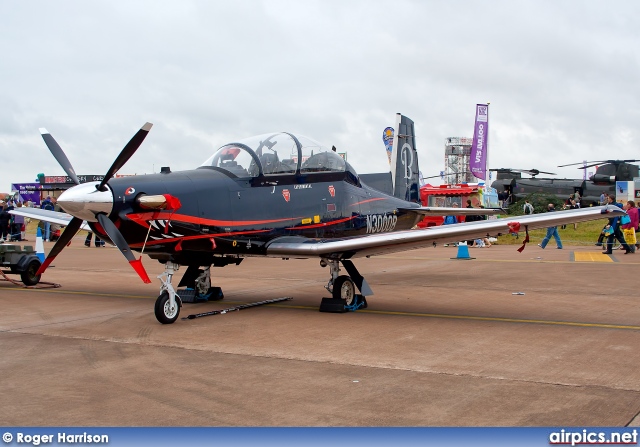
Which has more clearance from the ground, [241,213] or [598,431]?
[241,213]

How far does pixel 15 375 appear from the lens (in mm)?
5980

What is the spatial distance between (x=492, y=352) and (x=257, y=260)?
1413cm

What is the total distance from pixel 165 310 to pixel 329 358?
2988 mm

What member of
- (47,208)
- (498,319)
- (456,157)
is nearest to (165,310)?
(498,319)

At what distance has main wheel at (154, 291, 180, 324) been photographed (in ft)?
28.4

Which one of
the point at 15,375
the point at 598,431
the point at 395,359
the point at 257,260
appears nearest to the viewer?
the point at 598,431

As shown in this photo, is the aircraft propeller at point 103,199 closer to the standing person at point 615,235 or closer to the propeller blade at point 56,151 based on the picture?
the propeller blade at point 56,151

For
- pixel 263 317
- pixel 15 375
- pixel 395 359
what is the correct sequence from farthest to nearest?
1. pixel 263 317
2. pixel 395 359
3. pixel 15 375

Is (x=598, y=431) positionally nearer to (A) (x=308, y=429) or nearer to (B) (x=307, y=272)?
(A) (x=308, y=429)

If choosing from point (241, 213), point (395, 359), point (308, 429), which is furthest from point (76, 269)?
point (308, 429)

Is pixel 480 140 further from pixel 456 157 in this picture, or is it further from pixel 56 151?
pixel 456 157

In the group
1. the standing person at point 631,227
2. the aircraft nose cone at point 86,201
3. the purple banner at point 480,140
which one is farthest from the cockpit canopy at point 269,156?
the purple banner at point 480,140

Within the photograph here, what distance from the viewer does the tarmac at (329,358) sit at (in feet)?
15.6

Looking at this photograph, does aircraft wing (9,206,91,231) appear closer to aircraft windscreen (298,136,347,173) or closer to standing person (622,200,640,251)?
aircraft windscreen (298,136,347,173)
